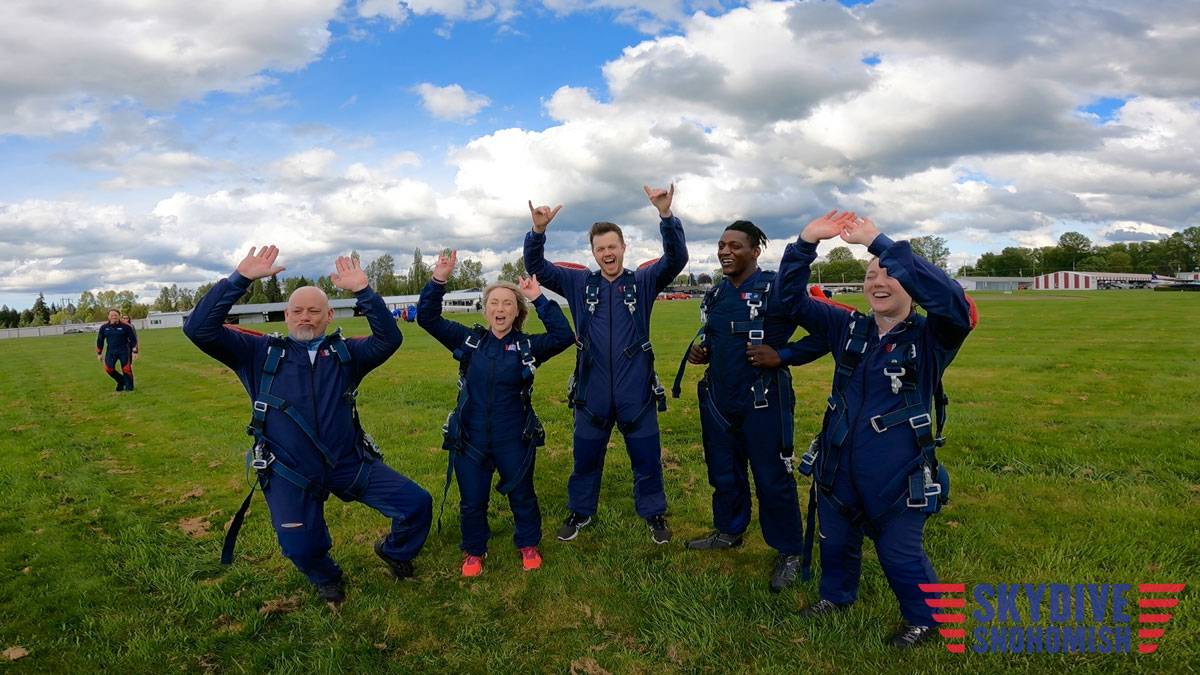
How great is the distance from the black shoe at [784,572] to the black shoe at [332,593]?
3.53m

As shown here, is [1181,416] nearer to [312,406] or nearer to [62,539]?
[312,406]

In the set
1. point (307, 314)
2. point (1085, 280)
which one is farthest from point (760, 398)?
point (1085, 280)

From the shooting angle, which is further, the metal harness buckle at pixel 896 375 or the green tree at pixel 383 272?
the green tree at pixel 383 272

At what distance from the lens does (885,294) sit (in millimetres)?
3975

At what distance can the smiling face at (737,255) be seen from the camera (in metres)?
5.17

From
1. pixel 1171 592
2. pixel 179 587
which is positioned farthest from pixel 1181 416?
pixel 179 587

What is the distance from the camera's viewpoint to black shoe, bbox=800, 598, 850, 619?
4500 millimetres

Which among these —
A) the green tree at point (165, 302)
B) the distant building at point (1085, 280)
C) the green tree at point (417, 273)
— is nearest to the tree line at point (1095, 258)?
the distant building at point (1085, 280)

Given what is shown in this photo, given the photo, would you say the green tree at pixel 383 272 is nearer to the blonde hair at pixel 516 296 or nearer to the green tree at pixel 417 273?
the green tree at pixel 417 273

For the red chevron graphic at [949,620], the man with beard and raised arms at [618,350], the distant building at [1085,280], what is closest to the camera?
the red chevron graphic at [949,620]

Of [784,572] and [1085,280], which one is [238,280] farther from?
[1085,280]

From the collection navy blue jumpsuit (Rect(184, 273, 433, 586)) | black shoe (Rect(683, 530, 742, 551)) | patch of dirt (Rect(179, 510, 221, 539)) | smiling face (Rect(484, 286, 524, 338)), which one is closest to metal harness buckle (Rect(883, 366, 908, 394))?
black shoe (Rect(683, 530, 742, 551))

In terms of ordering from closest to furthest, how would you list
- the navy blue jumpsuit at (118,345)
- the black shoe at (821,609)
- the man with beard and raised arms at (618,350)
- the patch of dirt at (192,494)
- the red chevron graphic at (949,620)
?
1. the red chevron graphic at (949,620)
2. the black shoe at (821,609)
3. the man with beard and raised arms at (618,350)
4. the patch of dirt at (192,494)
5. the navy blue jumpsuit at (118,345)

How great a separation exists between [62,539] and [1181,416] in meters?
15.9
